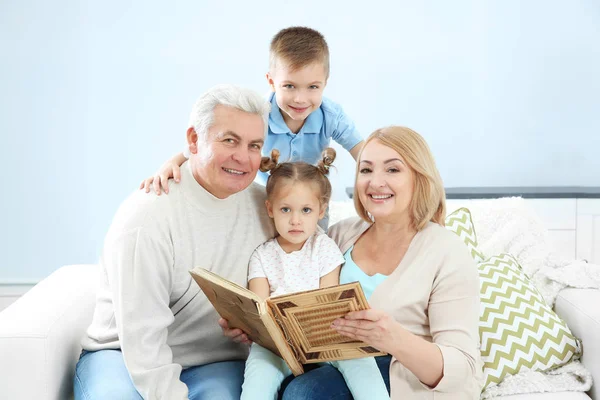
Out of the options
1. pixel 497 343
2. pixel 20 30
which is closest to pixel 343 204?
pixel 497 343

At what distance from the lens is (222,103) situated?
194 centimetres

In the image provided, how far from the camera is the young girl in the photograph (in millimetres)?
2018

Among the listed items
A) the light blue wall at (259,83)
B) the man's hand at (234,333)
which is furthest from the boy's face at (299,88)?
the light blue wall at (259,83)

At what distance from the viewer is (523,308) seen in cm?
226

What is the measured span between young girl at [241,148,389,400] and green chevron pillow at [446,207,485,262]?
0.52 m

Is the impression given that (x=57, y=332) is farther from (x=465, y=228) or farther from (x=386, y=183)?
(x=465, y=228)

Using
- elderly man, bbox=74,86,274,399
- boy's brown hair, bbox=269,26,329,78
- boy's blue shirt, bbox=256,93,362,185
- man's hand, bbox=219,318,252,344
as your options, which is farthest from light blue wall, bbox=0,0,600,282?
man's hand, bbox=219,318,252,344

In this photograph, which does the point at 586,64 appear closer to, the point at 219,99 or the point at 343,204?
the point at 343,204

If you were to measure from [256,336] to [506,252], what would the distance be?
106 cm

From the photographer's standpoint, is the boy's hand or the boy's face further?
the boy's face

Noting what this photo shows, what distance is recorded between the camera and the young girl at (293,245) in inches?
79.4

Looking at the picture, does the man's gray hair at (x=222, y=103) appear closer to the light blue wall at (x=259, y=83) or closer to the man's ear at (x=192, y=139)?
the man's ear at (x=192, y=139)

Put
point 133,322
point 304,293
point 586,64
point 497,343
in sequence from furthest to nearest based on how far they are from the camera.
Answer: point 586,64 → point 497,343 → point 133,322 → point 304,293

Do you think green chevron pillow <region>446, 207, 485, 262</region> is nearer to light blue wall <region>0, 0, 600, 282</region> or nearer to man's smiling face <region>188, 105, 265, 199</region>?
man's smiling face <region>188, 105, 265, 199</region>
